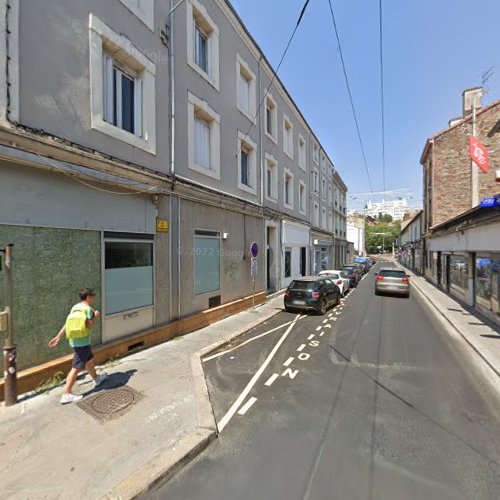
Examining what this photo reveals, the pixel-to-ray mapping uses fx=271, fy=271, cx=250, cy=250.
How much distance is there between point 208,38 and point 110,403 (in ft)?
36.0

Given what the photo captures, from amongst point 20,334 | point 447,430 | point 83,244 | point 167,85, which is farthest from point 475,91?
point 20,334

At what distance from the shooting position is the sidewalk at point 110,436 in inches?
106

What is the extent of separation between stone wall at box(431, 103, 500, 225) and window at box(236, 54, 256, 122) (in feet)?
55.4

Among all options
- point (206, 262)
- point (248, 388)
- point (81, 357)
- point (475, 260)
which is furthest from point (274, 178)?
point (81, 357)

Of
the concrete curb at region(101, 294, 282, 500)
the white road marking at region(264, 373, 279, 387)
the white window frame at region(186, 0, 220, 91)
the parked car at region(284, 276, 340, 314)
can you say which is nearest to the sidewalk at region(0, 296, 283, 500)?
the concrete curb at region(101, 294, 282, 500)

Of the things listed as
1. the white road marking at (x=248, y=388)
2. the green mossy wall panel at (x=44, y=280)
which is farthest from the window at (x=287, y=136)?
the green mossy wall panel at (x=44, y=280)

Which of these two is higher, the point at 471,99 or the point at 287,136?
the point at 471,99

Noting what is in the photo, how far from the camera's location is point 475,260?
1139 cm

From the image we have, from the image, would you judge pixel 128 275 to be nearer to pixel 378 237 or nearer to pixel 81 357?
pixel 81 357

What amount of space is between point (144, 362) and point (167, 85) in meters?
6.92

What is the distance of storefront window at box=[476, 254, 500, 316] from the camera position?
9070 mm

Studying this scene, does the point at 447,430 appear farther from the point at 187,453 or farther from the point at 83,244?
the point at 83,244

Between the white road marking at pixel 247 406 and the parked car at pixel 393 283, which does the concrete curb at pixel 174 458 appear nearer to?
the white road marking at pixel 247 406

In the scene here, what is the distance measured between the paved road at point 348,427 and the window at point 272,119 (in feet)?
37.8
